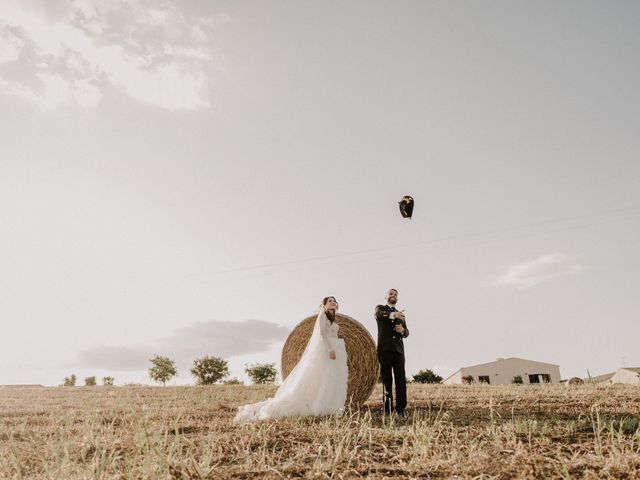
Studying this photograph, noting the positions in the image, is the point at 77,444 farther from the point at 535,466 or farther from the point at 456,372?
the point at 456,372

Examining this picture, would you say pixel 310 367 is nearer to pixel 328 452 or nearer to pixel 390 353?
pixel 390 353

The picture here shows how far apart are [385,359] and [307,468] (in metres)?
4.53

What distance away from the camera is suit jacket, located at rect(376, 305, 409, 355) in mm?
8172

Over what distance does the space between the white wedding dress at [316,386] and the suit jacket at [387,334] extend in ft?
2.68

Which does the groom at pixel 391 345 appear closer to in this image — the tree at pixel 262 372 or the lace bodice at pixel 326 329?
the lace bodice at pixel 326 329

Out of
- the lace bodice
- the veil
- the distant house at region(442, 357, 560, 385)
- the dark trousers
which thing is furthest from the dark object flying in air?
the distant house at region(442, 357, 560, 385)

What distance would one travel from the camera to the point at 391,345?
26.8ft

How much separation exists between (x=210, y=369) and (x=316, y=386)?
4776cm

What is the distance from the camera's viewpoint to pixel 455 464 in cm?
382

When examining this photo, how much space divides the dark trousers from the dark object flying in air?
460 cm

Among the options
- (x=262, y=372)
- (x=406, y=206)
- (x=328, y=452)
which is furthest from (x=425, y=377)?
(x=328, y=452)

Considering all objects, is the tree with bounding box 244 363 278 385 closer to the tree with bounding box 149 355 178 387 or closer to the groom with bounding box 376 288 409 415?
the tree with bounding box 149 355 178 387

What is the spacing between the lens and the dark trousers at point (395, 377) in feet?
25.6

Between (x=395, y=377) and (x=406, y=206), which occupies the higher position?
(x=406, y=206)
